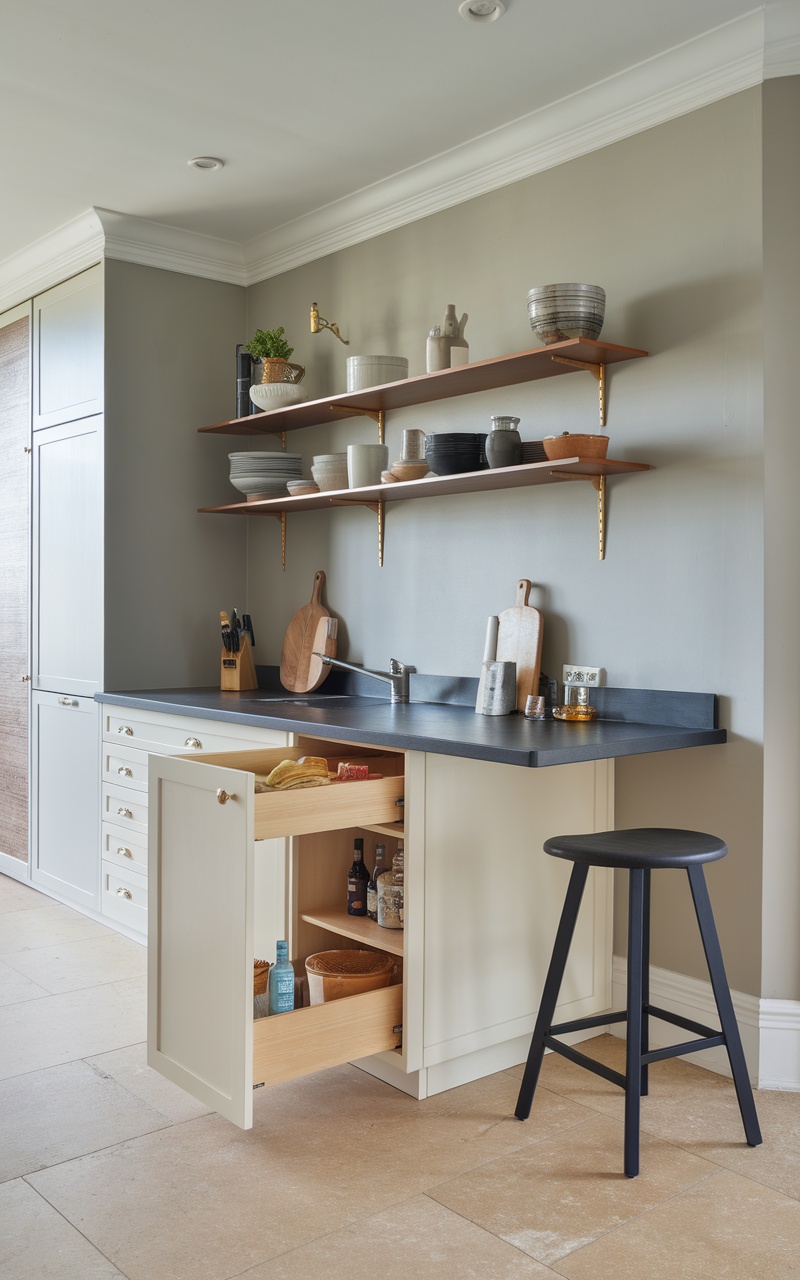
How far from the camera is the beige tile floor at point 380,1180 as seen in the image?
1808mm

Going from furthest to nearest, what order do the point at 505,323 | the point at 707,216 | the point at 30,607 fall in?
the point at 30,607
the point at 505,323
the point at 707,216

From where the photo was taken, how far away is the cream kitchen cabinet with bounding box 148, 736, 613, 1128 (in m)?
2.15

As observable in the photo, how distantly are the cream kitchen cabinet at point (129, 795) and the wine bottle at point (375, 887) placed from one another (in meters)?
0.80

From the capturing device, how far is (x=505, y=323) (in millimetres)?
3178

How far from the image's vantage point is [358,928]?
255 cm

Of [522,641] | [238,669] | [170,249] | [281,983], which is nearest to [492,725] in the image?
[522,641]

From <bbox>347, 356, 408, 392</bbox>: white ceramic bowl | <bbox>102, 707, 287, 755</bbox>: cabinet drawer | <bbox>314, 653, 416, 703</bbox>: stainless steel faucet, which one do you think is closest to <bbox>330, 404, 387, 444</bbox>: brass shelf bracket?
<bbox>347, 356, 408, 392</bbox>: white ceramic bowl

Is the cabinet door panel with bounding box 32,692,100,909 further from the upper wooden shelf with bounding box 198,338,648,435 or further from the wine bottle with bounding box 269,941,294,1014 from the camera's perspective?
the wine bottle with bounding box 269,941,294,1014

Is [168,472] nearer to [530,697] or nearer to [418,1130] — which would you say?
[530,697]

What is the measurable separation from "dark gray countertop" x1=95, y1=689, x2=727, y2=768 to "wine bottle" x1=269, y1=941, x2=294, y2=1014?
52cm

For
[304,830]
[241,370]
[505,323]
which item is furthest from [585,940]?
[241,370]

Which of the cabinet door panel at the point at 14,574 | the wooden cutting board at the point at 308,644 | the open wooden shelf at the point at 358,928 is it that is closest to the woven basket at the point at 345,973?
the open wooden shelf at the point at 358,928

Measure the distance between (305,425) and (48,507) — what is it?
43.5 inches

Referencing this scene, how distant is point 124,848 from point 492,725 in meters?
1.66
